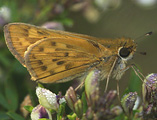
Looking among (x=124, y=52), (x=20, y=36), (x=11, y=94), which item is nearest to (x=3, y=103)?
(x=11, y=94)

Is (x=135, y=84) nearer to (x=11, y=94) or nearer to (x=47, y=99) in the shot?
(x=47, y=99)

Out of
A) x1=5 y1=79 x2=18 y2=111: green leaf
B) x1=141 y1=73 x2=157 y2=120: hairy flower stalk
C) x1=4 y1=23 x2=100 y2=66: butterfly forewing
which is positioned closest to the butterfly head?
x1=141 y1=73 x2=157 y2=120: hairy flower stalk

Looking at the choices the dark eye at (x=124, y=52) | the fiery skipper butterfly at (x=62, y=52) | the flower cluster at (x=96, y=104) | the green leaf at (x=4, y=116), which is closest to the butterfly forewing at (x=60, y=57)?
the fiery skipper butterfly at (x=62, y=52)

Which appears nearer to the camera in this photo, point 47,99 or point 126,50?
point 47,99

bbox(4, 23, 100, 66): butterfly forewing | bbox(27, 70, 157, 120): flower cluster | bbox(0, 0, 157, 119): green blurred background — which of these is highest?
bbox(0, 0, 157, 119): green blurred background

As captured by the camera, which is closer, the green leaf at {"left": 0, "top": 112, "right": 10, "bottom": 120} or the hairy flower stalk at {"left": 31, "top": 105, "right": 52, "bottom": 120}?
the hairy flower stalk at {"left": 31, "top": 105, "right": 52, "bottom": 120}

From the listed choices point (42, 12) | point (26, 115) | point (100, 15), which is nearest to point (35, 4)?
point (42, 12)

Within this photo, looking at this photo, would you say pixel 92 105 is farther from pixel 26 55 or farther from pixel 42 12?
pixel 42 12

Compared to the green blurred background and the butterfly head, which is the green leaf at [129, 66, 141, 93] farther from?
the butterfly head
